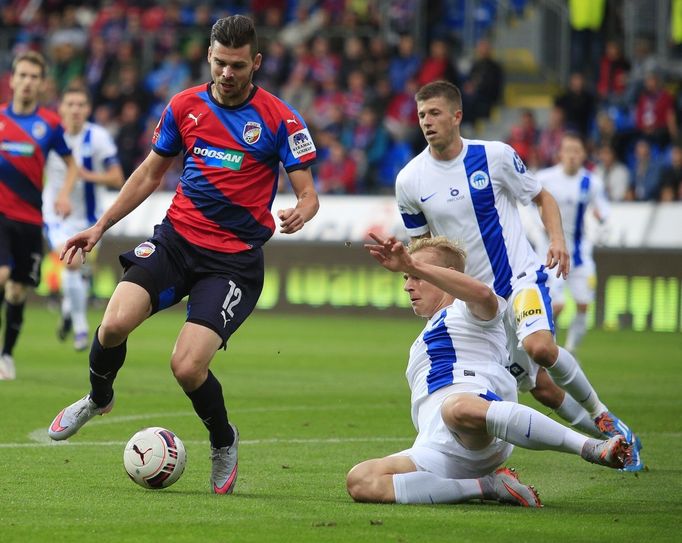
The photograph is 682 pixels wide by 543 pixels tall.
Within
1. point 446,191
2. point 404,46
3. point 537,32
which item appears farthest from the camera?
point 537,32

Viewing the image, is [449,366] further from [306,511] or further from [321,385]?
[321,385]

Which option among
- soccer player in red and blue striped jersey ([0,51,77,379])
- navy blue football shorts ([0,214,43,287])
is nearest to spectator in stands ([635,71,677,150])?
soccer player in red and blue striped jersey ([0,51,77,379])

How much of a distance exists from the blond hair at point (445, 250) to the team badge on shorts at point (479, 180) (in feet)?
5.41

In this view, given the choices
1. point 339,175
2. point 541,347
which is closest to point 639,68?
point 339,175

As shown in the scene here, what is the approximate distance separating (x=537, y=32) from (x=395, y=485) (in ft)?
70.3

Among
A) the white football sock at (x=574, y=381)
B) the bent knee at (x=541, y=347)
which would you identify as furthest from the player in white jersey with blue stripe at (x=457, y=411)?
the white football sock at (x=574, y=381)

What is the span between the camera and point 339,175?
76.4 ft

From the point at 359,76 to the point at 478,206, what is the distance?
16.5 m

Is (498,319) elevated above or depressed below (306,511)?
above

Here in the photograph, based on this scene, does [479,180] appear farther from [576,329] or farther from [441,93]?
[576,329]

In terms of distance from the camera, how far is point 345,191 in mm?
23203

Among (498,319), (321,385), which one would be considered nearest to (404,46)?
(321,385)

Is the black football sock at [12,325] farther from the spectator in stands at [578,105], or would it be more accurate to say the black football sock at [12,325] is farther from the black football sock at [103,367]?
the spectator in stands at [578,105]

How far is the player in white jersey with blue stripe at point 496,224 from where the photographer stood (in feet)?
27.5
